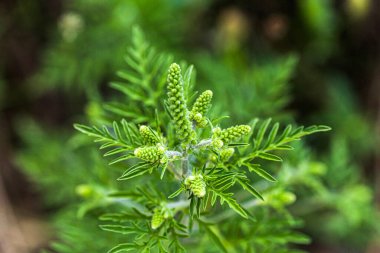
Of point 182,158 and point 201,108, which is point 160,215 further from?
point 201,108

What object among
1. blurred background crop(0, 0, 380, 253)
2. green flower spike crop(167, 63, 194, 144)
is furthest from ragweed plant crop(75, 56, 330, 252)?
blurred background crop(0, 0, 380, 253)

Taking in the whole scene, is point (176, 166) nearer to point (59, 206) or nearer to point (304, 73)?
point (304, 73)

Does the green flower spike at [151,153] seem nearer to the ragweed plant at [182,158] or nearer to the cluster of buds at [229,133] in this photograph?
the ragweed plant at [182,158]

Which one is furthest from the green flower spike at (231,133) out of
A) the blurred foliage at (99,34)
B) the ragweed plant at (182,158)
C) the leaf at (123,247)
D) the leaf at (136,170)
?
the blurred foliage at (99,34)

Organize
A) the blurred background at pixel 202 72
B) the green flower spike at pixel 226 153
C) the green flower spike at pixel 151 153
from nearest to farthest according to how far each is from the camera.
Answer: the green flower spike at pixel 151 153 → the green flower spike at pixel 226 153 → the blurred background at pixel 202 72

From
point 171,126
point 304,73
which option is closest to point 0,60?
point 304,73
